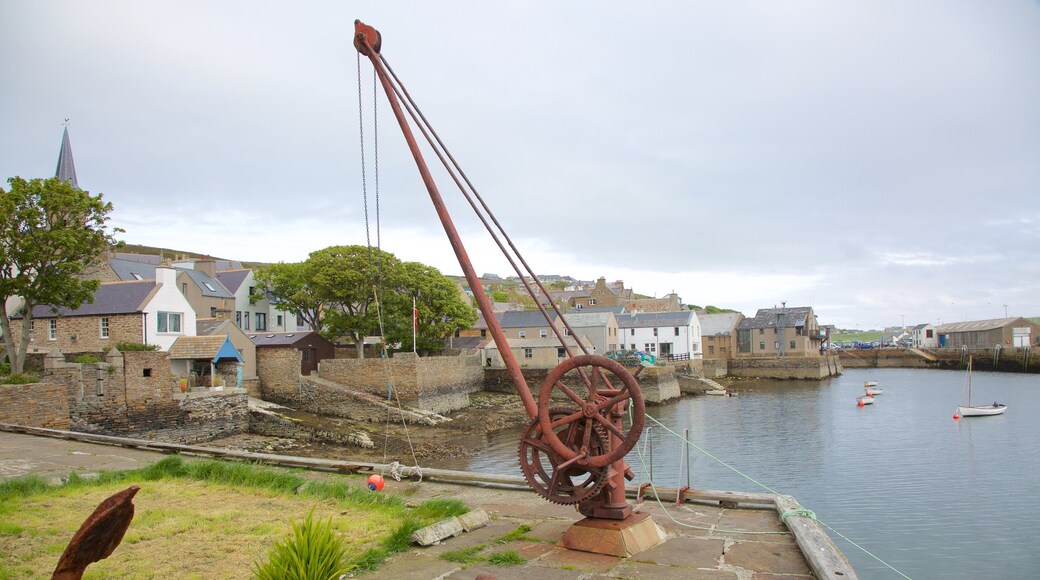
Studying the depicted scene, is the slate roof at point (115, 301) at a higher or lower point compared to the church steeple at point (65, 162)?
lower

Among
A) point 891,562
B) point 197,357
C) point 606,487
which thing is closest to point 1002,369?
point 891,562

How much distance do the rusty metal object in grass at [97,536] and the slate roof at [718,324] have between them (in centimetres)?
9103

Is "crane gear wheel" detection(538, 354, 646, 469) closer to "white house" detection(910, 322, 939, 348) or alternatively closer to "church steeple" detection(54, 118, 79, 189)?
"church steeple" detection(54, 118, 79, 189)

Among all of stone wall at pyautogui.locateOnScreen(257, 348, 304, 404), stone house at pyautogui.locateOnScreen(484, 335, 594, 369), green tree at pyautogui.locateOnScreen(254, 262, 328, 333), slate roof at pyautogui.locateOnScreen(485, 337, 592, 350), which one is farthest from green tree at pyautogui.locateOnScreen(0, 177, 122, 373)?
slate roof at pyautogui.locateOnScreen(485, 337, 592, 350)

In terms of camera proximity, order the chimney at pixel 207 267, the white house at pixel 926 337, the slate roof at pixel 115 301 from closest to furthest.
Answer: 1. the slate roof at pixel 115 301
2. the chimney at pixel 207 267
3. the white house at pixel 926 337

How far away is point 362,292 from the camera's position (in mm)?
51000

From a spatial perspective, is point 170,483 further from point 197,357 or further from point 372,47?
point 197,357

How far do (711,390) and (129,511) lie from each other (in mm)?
64739

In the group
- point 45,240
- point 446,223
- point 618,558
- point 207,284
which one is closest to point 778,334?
point 207,284

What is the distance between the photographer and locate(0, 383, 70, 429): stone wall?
75.3 ft

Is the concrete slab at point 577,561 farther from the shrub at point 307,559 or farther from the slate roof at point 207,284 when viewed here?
the slate roof at point 207,284

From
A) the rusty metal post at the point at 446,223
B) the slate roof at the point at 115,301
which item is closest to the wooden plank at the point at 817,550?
the rusty metal post at the point at 446,223

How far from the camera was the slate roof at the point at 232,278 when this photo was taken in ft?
192

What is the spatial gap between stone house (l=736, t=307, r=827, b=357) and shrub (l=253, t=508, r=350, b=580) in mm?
89512
